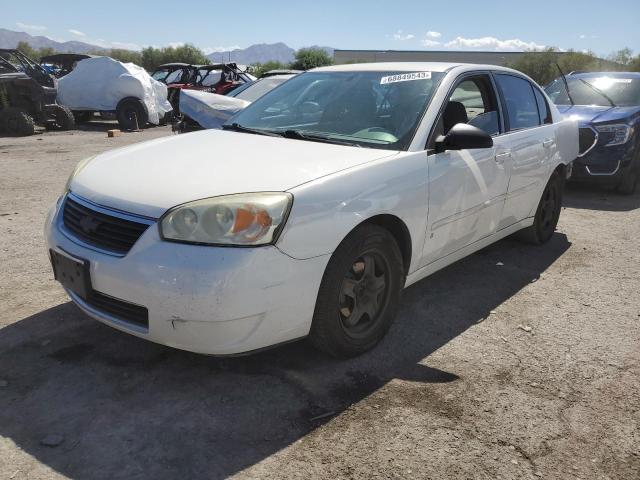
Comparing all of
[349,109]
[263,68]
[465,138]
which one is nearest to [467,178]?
[465,138]

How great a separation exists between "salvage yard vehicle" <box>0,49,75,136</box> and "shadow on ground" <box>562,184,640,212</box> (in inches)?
479

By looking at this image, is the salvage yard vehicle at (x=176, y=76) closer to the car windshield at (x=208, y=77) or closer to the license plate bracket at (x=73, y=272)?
the car windshield at (x=208, y=77)

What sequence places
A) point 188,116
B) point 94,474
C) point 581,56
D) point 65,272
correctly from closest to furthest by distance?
point 94,474 < point 65,272 < point 188,116 < point 581,56

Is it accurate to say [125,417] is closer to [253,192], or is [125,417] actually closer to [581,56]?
[253,192]

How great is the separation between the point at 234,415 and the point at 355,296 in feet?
2.95

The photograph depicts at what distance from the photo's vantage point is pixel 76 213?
9.33 ft

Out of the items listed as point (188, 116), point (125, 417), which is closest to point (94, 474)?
point (125, 417)

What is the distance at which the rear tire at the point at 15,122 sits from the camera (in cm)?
1316

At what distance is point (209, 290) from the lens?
233cm

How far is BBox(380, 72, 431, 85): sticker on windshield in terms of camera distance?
11.9 feet

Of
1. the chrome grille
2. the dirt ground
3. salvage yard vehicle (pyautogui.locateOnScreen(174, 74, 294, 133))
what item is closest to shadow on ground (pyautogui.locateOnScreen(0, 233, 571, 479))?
the dirt ground

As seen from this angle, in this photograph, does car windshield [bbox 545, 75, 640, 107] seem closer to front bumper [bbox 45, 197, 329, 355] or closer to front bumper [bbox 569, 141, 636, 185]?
front bumper [bbox 569, 141, 636, 185]

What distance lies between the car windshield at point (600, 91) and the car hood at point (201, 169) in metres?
6.39

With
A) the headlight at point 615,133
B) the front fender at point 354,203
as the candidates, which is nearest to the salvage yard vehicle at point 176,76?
the headlight at point 615,133
